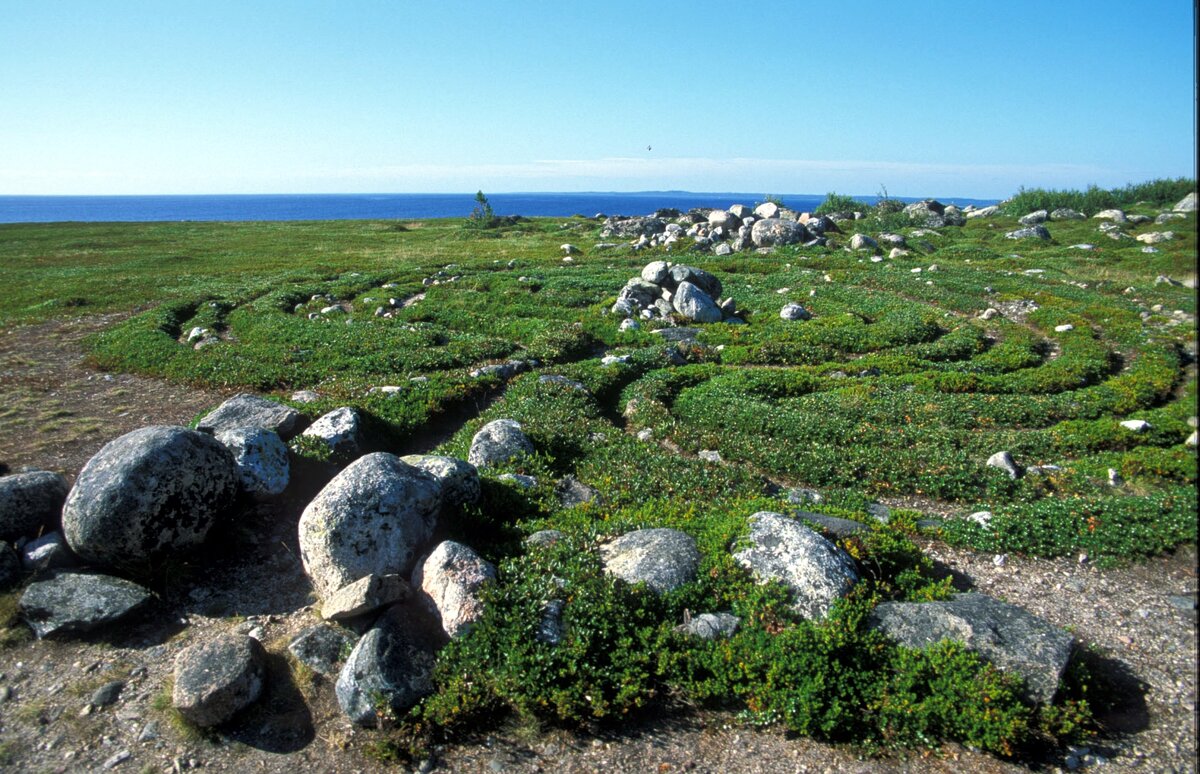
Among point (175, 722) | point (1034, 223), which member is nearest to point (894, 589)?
point (175, 722)

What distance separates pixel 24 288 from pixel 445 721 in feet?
177

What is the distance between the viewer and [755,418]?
1997 centimetres

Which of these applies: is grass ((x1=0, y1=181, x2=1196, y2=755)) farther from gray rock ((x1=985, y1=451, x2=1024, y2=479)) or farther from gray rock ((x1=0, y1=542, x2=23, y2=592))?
gray rock ((x1=0, y1=542, x2=23, y2=592))

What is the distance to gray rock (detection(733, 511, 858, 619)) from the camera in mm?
10727

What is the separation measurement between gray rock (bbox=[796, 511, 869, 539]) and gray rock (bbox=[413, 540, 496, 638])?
589 centimetres

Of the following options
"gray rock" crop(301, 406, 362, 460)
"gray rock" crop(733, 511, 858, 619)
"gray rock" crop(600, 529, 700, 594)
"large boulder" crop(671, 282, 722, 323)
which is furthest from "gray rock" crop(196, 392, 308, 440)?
"large boulder" crop(671, 282, 722, 323)

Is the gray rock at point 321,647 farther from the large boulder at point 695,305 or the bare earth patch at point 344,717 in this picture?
the large boulder at point 695,305

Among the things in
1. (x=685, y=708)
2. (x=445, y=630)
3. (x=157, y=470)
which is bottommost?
(x=685, y=708)

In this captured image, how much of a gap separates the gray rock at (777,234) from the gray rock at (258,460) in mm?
50372

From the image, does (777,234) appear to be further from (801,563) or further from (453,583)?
(453,583)

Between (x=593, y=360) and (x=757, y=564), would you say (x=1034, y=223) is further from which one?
(x=757, y=564)

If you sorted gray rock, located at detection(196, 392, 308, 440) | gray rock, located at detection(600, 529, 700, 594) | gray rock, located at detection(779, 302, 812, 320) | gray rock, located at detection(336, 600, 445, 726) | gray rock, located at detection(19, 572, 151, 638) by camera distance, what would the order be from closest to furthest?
gray rock, located at detection(336, 600, 445, 726) → gray rock, located at detection(19, 572, 151, 638) → gray rock, located at detection(600, 529, 700, 594) → gray rock, located at detection(196, 392, 308, 440) → gray rock, located at detection(779, 302, 812, 320)

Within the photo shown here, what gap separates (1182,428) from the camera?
18641mm

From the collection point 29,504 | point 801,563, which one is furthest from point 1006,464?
point 29,504
